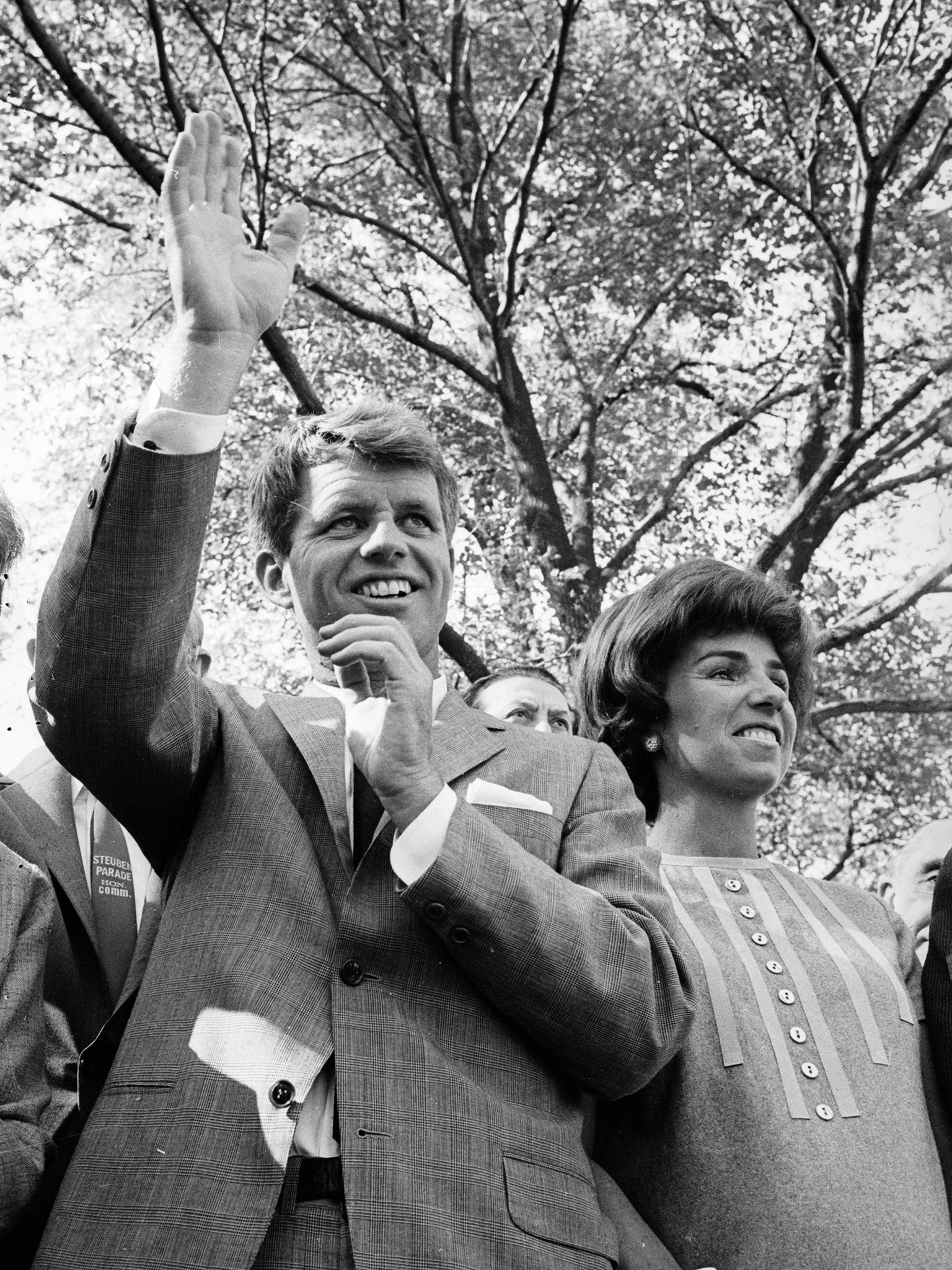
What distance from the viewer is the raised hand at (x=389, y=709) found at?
6.75 ft

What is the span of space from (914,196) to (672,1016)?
34.5 feet

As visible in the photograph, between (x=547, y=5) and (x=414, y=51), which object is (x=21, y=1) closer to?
(x=414, y=51)

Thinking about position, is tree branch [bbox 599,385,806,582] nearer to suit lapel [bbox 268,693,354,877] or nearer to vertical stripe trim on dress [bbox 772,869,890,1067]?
vertical stripe trim on dress [bbox 772,869,890,1067]

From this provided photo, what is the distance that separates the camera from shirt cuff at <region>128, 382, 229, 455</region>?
6.63ft

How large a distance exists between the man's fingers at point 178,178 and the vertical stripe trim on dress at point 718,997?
60.9 inches

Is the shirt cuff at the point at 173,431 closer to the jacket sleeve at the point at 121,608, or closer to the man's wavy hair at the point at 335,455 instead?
the jacket sleeve at the point at 121,608

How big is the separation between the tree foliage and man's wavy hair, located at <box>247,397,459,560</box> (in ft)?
22.2

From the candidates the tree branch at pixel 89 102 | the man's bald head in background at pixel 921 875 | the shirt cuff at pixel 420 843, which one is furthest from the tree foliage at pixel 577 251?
the shirt cuff at pixel 420 843

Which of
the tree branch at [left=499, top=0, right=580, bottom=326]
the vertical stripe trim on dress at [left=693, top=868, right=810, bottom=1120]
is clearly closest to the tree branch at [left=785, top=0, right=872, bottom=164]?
the tree branch at [left=499, top=0, right=580, bottom=326]

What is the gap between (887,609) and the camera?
1152cm

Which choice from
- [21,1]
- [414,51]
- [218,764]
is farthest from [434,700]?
[414,51]

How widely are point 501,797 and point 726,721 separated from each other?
0.92 meters

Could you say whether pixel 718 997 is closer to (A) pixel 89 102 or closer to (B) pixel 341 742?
(B) pixel 341 742

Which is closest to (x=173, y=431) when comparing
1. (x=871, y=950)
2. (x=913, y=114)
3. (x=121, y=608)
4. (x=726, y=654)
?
(x=121, y=608)
